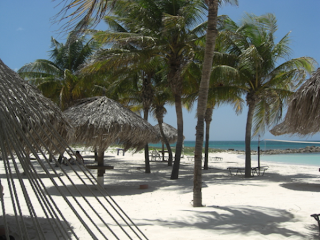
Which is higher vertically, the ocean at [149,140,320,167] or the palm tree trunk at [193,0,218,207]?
the palm tree trunk at [193,0,218,207]

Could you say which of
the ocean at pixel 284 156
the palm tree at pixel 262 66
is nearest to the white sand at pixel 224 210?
the palm tree at pixel 262 66

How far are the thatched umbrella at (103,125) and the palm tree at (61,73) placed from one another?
16.3ft

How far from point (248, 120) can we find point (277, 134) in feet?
6.96

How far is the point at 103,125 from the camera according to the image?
295 inches

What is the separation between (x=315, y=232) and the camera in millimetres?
4062

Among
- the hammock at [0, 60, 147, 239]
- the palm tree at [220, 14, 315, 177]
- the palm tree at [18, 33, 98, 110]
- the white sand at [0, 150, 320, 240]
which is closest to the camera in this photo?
the hammock at [0, 60, 147, 239]

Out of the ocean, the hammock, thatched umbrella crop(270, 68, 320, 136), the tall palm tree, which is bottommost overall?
the ocean

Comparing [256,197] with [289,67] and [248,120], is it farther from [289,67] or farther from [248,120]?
[289,67]

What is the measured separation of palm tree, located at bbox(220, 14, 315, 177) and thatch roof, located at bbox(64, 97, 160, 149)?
4345mm

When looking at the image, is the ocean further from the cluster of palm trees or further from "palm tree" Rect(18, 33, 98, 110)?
"palm tree" Rect(18, 33, 98, 110)

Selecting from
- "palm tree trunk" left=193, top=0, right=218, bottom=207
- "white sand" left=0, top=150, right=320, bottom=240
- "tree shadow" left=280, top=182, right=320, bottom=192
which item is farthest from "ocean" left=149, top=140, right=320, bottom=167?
"palm tree trunk" left=193, top=0, right=218, bottom=207

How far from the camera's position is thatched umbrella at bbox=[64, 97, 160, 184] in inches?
295

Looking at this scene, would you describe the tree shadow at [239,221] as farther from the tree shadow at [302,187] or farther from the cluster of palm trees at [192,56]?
the cluster of palm trees at [192,56]

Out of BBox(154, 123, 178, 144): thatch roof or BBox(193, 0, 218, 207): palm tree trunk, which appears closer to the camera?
BBox(193, 0, 218, 207): palm tree trunk
